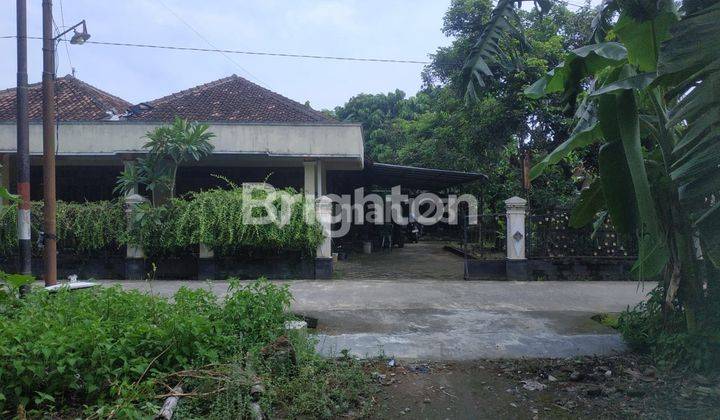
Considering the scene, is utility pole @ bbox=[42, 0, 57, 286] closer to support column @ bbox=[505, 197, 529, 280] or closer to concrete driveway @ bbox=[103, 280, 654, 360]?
concrete driveway @ bbox=[103, 280, 654, 360]

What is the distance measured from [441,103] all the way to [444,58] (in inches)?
58.8

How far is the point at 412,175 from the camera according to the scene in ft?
46.0

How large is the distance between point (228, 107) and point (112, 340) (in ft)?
35.3

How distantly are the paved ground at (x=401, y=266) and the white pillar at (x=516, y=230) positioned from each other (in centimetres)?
125

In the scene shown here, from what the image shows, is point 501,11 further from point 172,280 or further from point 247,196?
point 172,280

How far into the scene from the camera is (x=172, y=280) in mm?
9742

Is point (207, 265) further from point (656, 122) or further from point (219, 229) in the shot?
point (656, 122)

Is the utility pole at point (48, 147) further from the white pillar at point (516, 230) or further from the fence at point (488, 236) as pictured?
the white pillar at point (516, 230)

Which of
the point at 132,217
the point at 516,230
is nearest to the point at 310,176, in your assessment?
the point at 132,217

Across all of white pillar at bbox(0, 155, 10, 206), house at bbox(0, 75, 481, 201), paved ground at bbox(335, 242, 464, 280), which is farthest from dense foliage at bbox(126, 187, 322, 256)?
white pillar at bbox(0, 155, 10, 206)

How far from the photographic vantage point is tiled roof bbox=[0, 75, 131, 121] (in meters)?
12.5

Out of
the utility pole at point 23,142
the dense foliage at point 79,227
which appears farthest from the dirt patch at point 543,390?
the dense foliage at point 79,227

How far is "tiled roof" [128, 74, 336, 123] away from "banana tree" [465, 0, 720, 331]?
793 cm

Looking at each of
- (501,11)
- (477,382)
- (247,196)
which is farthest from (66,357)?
(247,196)
